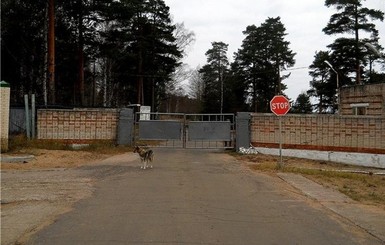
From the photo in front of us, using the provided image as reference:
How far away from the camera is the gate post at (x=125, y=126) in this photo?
2241 cm

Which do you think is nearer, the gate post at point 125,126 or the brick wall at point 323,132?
the brick wall at point 323,132

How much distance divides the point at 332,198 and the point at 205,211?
396 cm

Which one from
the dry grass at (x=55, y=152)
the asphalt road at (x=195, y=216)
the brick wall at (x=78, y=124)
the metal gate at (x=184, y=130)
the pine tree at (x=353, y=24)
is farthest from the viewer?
the pine tree at (x=353, y=24)

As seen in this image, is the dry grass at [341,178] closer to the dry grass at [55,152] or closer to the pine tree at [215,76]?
the dry grass at [55,152]

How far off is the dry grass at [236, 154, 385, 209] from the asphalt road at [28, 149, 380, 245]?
1745mm

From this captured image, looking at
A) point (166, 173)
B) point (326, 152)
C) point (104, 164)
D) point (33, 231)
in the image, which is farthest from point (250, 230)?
point (326, 152)

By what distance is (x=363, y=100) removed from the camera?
32.8m

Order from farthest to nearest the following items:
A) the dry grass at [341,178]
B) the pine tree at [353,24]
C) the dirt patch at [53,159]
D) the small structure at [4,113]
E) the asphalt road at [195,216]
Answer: the pine tree at [353,24], the small structure at [4,113], the dirt patch at [53,159], the dry grass at [341,178], the asphalt road at [195,216]

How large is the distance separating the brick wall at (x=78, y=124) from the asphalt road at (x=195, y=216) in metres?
8.71

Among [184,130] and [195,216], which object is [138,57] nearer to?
[184,130]

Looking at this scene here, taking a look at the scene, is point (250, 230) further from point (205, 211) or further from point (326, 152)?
point (326, 152)

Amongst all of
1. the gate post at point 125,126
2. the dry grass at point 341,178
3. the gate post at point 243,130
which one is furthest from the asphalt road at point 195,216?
the gate post at point 125,126

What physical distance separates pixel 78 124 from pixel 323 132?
38.8 feet

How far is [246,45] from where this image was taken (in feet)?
230
